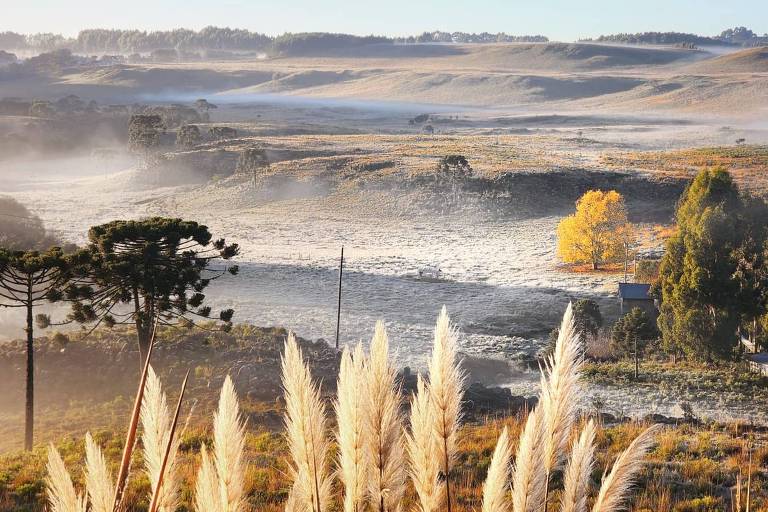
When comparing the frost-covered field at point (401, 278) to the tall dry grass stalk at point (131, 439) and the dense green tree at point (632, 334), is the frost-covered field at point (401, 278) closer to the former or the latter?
the dense green tree at point (632, 334)

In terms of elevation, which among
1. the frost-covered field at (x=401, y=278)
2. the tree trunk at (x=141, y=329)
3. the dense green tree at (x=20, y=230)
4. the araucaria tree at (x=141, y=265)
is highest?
the araucaria tree at (x=141, y=265)

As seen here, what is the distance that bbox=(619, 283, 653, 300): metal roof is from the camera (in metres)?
27.9

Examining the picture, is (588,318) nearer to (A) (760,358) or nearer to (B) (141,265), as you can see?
(A) (760,358)

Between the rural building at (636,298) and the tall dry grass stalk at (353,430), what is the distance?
26.6 metres

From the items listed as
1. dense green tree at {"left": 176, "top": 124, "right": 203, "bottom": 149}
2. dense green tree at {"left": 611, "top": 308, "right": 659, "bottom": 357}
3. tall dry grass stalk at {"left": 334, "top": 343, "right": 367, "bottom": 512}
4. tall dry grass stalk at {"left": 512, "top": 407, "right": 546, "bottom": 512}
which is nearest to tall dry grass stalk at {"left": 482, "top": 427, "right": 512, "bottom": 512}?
tall dry grass stalk at {"left": 512, "top": 407, "right": 546, "bottom": 512}

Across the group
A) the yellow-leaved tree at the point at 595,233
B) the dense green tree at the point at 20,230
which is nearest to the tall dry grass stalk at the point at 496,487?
the yellow-leaved tree at the point at 595,233

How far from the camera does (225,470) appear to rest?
2111mm

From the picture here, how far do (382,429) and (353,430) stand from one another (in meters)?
0.10

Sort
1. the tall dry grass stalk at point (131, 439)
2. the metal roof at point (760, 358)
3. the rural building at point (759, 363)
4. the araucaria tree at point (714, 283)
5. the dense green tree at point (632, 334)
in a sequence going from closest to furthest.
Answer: the tall dry grass stalk at point (131, 439) → the rural building at point (759, 363) → the metal roof at point (760, 358) → the araucaria tree at point (714, 283) → the dense green tree at point (632, 334)

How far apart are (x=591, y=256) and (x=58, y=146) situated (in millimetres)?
69035

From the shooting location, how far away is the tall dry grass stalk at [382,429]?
2.26 metres

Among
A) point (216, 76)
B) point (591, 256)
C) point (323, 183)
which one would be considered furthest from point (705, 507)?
point (216, 76)

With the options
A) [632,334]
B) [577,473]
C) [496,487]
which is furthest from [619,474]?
[632,334]

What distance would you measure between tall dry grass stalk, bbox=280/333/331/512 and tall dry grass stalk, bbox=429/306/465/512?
347 millimetres
